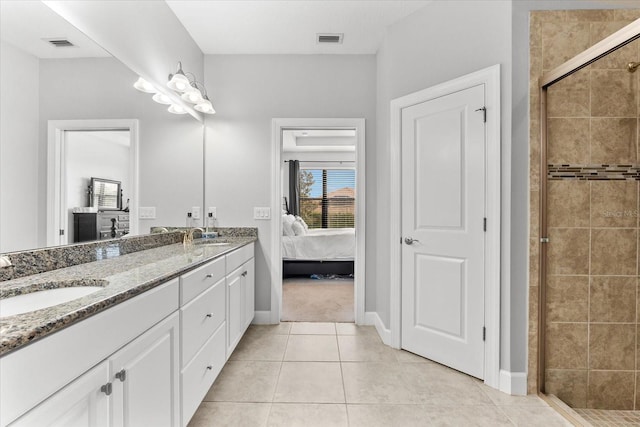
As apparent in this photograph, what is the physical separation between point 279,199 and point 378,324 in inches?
60.1

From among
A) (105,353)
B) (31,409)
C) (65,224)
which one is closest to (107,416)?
(105,353)

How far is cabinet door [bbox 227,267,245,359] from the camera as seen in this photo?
2.24 metres

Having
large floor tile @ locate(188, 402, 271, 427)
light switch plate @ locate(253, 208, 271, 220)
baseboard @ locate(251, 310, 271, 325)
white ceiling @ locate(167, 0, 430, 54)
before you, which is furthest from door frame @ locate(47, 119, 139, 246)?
baseboard @ locate(251, 310, 271, 325)

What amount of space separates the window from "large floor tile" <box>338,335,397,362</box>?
4675 millimetres

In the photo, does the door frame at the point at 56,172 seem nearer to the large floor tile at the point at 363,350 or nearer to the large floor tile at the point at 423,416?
the large floor tile at the point at 423,416

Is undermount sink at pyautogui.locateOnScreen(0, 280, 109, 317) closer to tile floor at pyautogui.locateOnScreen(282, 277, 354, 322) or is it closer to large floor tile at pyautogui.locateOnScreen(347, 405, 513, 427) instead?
large floor tile at pyautogui.locateOnScreen(347, 405, 513, 427)

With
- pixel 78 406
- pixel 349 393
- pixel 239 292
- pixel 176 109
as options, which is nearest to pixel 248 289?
pixel 239 292

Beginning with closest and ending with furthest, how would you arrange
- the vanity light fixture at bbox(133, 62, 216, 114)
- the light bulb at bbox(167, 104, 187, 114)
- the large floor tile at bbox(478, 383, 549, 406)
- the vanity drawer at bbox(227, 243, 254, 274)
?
the large floor tile at bbox(478, 383, 549, 406) → the vanity light fixture at bbox(133, 62, 216, 114) → the vanity drawer at bbox(227, 243, 254, 274) → the light bulb at bbox(167, 104, 187, 114)

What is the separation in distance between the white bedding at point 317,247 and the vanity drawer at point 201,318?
9.73 ft

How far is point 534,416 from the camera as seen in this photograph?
1795mm

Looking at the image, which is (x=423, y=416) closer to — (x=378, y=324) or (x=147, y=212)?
(x=378, y=324)

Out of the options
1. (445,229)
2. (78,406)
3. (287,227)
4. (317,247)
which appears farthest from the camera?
(287,227)

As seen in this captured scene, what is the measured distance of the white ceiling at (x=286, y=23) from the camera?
246 centimetres

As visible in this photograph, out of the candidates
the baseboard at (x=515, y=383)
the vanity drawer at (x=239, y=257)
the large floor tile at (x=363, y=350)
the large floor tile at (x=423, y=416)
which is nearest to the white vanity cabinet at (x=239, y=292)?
the vanity drawer at (x=239, y=257)
